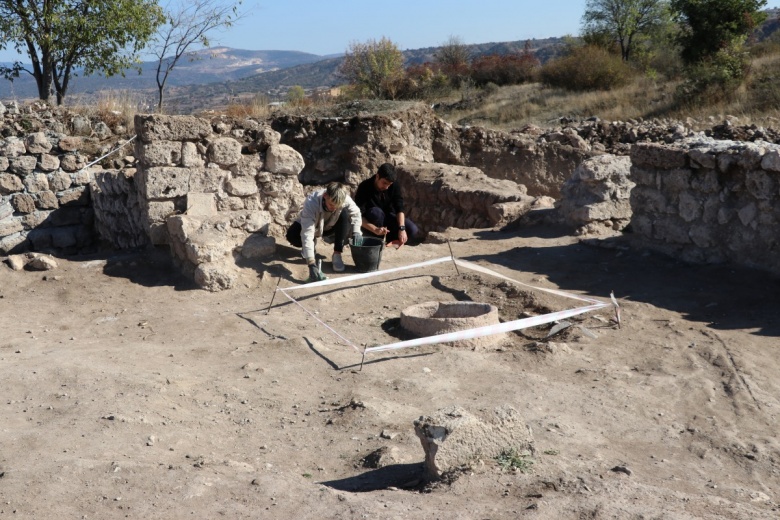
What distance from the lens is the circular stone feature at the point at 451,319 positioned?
238 inches

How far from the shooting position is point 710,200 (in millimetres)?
7492

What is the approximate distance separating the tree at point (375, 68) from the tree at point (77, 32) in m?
13.2

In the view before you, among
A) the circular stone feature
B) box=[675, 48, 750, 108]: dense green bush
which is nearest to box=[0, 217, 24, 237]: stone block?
the circular stone feature

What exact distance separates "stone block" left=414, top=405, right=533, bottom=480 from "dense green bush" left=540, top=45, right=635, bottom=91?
24.1 meters

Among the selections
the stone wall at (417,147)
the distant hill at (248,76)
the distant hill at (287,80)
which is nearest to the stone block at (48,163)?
the stone wall at (417,147)

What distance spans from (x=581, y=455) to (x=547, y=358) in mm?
1653

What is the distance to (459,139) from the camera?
46.6 feet

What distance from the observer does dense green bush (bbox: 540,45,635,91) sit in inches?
1045

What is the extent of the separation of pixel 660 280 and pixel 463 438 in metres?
4.30

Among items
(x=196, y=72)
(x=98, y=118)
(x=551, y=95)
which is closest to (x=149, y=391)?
(x=98, y=118)

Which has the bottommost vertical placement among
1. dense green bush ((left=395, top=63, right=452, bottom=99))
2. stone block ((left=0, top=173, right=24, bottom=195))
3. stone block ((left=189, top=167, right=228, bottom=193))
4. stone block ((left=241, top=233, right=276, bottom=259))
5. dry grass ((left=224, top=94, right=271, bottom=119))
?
stone block ((left=241, top=233, right=276, bottom=259))

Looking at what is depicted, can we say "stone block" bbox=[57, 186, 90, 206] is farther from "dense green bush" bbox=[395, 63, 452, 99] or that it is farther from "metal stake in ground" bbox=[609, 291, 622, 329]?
"dense green bush" bbox=[395, 63, 452, 99]

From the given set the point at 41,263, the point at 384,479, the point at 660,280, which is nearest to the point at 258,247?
the point at 41,263

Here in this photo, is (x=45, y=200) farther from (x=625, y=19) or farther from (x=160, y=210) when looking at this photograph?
(x=625, y=19)
